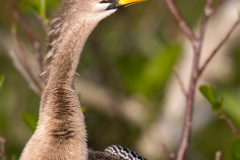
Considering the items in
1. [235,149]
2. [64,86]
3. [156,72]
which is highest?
[64,86]

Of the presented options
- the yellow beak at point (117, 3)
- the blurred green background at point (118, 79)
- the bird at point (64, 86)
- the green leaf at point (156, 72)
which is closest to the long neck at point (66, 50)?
the bird at point (64, 86)

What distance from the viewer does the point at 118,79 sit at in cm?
867

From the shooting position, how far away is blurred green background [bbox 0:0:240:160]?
714cm

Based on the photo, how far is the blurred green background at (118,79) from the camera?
23.4 feet

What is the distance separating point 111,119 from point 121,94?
362mm

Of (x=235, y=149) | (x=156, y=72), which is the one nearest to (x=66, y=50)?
(x=235, y=149)

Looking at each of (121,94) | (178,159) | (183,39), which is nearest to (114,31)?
(121,94)

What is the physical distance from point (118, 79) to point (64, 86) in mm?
4886

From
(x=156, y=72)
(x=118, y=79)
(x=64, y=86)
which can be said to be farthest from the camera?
(x=118, y=79)

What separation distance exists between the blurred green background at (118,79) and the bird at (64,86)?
2.40 metres

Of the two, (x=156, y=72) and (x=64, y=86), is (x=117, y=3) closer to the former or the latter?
(x=64, y=86)

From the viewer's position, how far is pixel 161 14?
7508 mm

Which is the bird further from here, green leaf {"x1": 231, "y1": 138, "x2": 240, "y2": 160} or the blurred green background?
the blurred green background

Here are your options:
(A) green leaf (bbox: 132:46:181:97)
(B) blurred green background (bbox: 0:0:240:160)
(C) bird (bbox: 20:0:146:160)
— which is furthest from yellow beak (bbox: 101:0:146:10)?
(B) blurred green background (bbox: 0:0:240:160)
